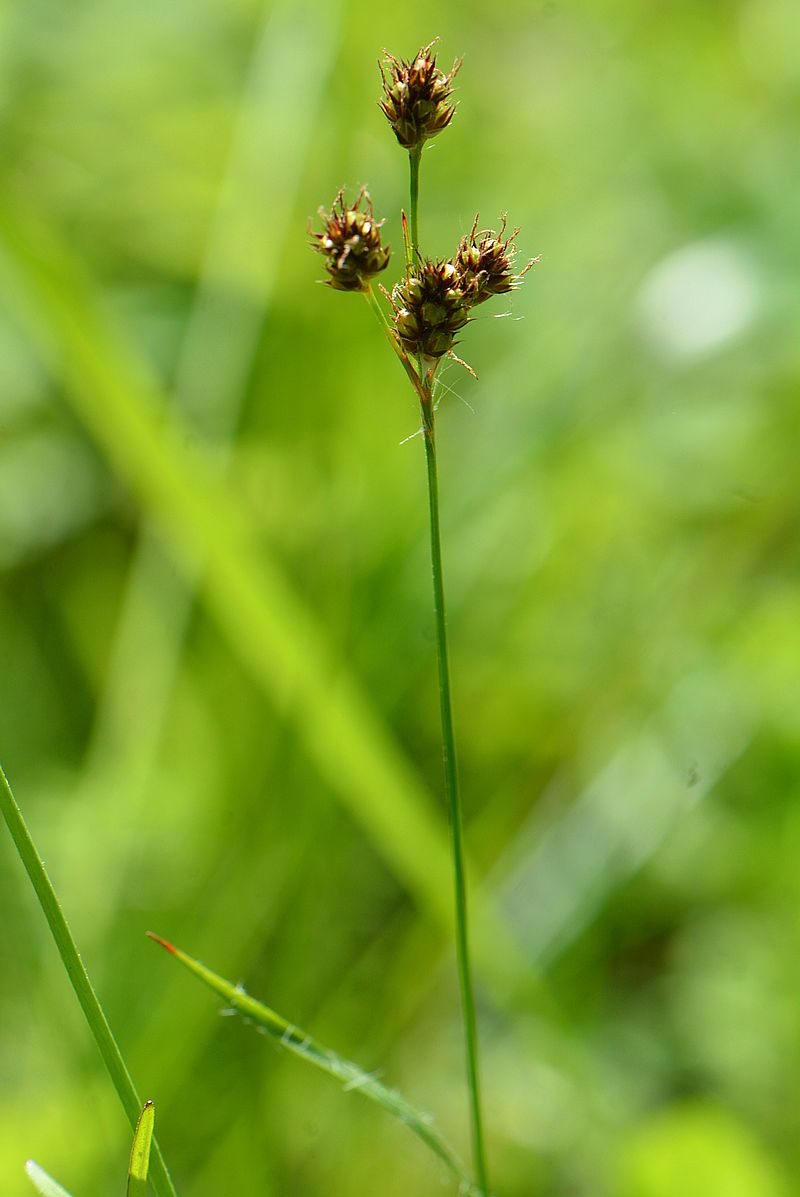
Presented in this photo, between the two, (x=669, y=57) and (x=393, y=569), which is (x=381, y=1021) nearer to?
(x=393, y=569)

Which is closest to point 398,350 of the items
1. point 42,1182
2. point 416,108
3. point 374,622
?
point 416,108

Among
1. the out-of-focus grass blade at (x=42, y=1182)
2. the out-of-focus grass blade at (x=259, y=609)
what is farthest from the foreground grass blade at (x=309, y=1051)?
the out-of-focus grass blade at (x=259, y=609)

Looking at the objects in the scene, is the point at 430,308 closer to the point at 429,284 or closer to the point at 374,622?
the point at 429,284

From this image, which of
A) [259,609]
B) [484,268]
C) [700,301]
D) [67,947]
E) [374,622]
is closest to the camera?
[67,947]

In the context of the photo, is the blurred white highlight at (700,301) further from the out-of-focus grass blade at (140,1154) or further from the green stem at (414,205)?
the out-of-focus grass blade at (140,1154)

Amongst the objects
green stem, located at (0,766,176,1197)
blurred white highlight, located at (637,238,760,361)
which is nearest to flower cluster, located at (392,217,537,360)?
green stem, located at (0,766,176,1197)

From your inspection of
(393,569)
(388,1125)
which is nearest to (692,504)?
(393,569)

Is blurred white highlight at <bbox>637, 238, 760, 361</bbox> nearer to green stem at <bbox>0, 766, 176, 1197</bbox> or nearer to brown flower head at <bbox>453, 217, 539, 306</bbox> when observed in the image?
brown flower head at <bbox>453, 217, 539, 306</bbox>
